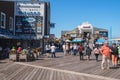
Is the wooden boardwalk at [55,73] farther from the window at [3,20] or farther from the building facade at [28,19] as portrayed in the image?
the building facade at [28,19]

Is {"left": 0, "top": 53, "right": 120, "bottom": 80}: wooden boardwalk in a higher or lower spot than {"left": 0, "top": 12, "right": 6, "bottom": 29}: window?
lower

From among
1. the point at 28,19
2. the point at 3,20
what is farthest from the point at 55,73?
the point at 28,19

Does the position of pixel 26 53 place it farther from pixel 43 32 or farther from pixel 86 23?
pixel 86 23

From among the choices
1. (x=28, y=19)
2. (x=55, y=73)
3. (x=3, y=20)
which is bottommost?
(x=55, y=73)

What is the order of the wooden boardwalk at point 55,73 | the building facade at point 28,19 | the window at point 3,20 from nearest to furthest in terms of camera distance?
1. the wooden boardwalk at point 55,73
2. the window at point 3,20
3. the building facade at point 28,19

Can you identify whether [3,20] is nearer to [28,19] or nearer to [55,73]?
[28,19]

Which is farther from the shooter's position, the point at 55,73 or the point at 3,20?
the point at 3,20

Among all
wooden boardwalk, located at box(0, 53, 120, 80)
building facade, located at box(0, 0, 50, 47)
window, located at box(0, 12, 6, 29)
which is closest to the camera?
wooden boardwalk, located at box(0, 53, 120, 80)

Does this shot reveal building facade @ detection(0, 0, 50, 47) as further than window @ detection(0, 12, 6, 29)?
Yes

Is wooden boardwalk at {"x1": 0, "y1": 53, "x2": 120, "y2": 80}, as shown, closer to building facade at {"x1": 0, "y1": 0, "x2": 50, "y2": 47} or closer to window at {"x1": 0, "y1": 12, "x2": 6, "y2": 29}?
window at {"x1": 0, "y1": 12, "x2": 6, "y2": 29}

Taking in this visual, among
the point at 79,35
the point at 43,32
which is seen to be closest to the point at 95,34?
the point at 79,35

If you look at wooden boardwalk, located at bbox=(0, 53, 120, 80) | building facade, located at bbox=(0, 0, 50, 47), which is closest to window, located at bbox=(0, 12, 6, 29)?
building facade, located at bbox=(0, 0, 50, 47)

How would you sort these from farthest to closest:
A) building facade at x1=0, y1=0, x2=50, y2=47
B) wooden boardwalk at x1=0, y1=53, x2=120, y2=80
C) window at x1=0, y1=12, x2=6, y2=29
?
1. building facade at x1=0, y1=0, x2=50, y2=47
2. window at x1=0, y1=12, x2=6, y2=29
3. wooden boardwalk at x1=0, y1=53, x2=120, y2=80

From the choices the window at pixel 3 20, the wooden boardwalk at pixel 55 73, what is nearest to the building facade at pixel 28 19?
the window at pixel 3 20
